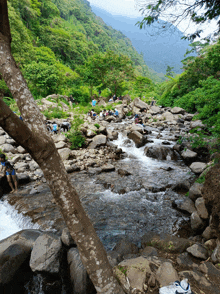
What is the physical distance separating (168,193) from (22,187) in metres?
6.99

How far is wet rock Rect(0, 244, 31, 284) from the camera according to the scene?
3110mm

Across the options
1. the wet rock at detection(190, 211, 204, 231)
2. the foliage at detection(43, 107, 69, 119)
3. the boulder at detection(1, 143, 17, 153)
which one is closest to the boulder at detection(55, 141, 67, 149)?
the boulder at detection(1, 143, 17, 153)

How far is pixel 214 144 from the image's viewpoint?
4.92m

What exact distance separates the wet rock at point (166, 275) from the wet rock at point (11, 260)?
2.88 meters

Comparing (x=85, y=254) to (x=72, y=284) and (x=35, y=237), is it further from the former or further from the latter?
(x=35, y=237)

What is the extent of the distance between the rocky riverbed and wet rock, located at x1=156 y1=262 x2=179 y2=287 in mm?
81

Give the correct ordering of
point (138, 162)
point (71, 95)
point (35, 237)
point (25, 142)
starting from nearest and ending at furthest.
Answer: point (25, 142) → point (35, 237) → point (138, 162) → point (71, 95)

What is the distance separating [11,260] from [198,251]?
4176 millimetres

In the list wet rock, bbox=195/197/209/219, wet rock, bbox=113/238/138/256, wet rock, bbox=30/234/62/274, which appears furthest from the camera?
wet rock, bbox=195/197/209/219

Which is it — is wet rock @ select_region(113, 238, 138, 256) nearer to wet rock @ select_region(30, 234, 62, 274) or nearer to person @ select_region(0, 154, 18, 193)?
wet rock @ select_region(30, 234, 62, 274)

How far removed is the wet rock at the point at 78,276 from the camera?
296cm

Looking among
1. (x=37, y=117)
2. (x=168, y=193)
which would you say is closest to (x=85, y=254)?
(x=37, y=117)

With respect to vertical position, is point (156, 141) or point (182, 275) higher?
point (156, 141)

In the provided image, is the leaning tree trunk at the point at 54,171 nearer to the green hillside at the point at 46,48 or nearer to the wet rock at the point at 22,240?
the wet rock at the point at 22,240
